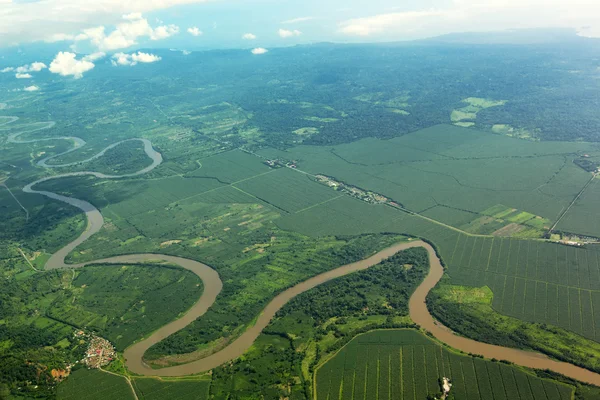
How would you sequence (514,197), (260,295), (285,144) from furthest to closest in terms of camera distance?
(285,144) → (514,197) → (260,295)

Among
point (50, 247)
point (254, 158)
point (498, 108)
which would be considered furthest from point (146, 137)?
point (498, 108)

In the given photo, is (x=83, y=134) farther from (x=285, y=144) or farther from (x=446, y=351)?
(x=446, y=351)

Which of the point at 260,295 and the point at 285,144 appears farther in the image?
the point at 285,144

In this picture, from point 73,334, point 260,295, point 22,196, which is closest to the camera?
point 73,334

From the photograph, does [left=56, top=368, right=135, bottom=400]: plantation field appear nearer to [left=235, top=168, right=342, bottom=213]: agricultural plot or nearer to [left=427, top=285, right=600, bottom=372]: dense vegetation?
[left=427, top=285, right=600, bottom=372]: dense vegetation

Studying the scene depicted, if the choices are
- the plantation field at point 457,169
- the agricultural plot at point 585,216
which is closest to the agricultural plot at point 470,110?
the plantation field at point 457,169

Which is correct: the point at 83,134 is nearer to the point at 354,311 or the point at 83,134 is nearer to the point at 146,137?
the point at 146,137

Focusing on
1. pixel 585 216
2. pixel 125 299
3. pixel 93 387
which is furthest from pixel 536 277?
pixel 93 387
